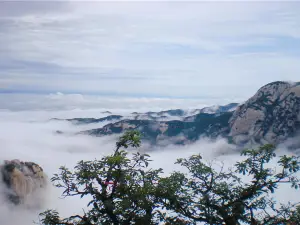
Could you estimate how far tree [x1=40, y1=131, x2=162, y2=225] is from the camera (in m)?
11.1

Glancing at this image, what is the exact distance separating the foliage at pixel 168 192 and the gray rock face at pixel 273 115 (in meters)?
103

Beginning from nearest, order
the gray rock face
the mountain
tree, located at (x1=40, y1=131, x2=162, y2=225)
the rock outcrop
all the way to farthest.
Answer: tree, located at (x1=40, y1=131, x2=162, y2=225), the rock outcrop, the gray rock face, the mountain

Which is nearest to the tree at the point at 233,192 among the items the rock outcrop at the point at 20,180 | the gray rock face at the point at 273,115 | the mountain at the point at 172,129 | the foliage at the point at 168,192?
the foliage at the point at 168,192

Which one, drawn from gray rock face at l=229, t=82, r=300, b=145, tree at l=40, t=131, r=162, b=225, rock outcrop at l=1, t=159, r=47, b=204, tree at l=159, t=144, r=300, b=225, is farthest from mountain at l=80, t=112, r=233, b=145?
tree at l=40, t=131, r=162, b=225

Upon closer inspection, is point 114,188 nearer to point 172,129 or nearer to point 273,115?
point 273,115

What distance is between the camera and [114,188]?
11.6m

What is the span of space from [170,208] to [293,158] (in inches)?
187

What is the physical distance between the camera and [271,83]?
11719cm

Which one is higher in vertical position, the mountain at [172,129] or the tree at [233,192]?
the tree at [233,192]

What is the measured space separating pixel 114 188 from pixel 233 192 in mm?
4254

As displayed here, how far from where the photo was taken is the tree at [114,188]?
36.5 feet

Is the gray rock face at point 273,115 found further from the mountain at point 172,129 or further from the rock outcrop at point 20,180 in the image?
the rock outcrop at point 20,180

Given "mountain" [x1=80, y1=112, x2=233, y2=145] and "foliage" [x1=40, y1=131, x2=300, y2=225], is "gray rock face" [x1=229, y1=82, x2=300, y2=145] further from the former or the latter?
"foliage" [x1=40, y1=131, x2=300, y2=225]

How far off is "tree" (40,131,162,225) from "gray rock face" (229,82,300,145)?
105124 millimetres
